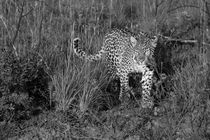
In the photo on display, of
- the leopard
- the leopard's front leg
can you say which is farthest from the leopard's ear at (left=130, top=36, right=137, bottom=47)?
the leopard's front leg

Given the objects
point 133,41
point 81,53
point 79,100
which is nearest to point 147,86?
point 133,41

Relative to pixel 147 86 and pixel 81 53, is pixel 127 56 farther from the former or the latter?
pixel 81 53

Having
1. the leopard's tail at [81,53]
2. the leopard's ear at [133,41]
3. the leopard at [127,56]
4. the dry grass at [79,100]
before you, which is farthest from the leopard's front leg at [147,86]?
the leopard's tail at [81,53]

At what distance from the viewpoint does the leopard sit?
4773 mm

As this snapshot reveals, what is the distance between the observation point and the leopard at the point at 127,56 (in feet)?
15.7

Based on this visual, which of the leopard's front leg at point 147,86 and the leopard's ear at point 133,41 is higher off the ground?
the leopard's ear at point 133,41

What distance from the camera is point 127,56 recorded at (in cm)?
509

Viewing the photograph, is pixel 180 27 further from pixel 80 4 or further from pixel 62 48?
pixel 62 48

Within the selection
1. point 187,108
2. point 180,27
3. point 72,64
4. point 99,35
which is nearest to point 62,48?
point 72,64

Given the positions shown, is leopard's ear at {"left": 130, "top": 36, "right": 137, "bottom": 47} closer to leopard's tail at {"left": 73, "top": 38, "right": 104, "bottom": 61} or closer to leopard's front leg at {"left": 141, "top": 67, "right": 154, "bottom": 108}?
leopard's front leg at {"left": 141, "top": 67, "right": 154, "bottom": 108}

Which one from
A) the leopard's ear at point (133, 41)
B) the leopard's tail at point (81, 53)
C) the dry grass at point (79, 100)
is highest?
the leopard's ear at point (133, 41)

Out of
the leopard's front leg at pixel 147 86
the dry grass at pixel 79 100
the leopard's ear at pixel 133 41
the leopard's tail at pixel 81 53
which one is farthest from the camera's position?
the leopard's tail at pixel 81 53

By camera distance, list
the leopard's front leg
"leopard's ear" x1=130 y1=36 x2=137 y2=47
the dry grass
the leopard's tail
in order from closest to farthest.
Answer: the dry grass → the leopard's front leg → "leopard's ear" x1=130 y1=36 x2=137 y2=47 → the leopard's tail

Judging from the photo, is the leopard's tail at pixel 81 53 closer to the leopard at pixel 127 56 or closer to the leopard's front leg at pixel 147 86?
the leopard at pixel 127 56
